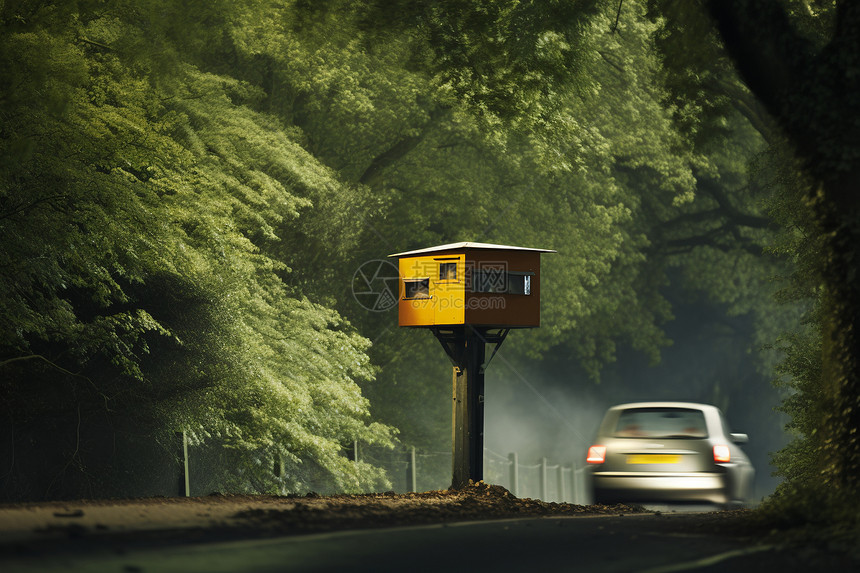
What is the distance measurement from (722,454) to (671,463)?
639 mm

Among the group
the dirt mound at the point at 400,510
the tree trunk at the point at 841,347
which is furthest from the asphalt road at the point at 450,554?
the tree trunk at the point at 841,347

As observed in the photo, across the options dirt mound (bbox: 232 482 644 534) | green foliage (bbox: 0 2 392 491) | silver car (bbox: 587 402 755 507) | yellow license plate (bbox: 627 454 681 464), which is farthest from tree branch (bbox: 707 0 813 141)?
green foliage (bbox: 0 2 392 491)

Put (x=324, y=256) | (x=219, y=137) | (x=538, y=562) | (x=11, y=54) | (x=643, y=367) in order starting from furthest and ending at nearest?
(x=643, y=367) → (x=324, y=256) → (x=219, y=137) → (x=11, y=54) → (x=538, y=562)

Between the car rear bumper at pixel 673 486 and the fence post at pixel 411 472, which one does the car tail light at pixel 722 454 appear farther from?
the fence post at pixel 411 472

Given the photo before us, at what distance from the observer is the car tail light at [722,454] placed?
1523 centimetres

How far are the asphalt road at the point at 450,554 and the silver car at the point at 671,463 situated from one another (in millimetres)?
5390

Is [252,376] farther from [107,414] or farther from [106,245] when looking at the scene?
[106,245]

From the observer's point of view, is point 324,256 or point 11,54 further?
point 324,256

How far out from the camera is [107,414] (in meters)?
19.2

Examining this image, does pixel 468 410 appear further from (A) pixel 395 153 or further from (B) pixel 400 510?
(A) pixel 395 153

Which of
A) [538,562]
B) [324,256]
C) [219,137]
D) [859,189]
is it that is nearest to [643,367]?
[324,256]

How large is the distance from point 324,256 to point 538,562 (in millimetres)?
18927

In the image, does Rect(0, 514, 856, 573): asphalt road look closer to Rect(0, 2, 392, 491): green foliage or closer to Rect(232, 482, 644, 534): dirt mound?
Rect(232, 482, 644, 534): dirt mound

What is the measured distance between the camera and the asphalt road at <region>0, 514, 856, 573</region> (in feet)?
23.6
